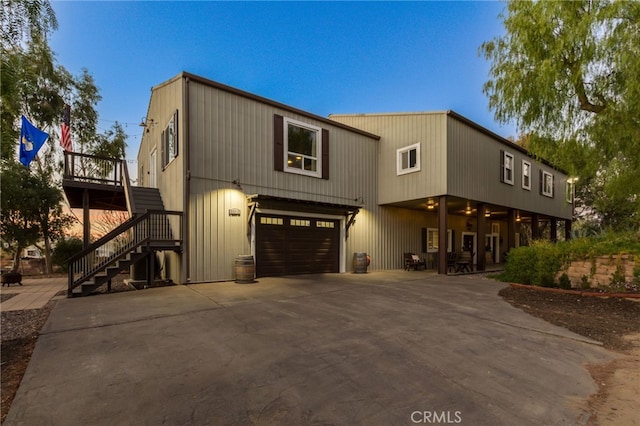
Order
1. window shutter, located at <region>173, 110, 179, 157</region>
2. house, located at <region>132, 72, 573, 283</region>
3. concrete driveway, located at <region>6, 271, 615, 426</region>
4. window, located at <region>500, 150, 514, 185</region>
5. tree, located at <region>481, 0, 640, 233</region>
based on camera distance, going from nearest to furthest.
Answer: concrete driveway, located at <region>6, 271, 615, 426</region>, tree, located at <region>481, 0, 640, 233</region>, house, located at <region>132, 72, 573, 283</region>, window shutter, located at <region>173, 110, 179, 157</region>, window, located at <region>500, 150, 514, 185</region>

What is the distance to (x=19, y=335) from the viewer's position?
4.50 metres

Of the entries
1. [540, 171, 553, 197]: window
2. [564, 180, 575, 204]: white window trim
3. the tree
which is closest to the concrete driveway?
the tree

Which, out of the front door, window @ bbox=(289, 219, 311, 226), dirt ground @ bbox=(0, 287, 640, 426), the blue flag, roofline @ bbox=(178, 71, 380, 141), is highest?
roofline @ bbox=(178, 71, 380, 141)

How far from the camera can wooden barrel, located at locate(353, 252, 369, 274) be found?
11844 mm

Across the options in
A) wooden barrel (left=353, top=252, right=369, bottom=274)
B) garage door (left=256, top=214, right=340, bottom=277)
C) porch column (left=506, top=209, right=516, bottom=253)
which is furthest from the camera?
porch column (left=506, top=209, right=516, bottom=253)

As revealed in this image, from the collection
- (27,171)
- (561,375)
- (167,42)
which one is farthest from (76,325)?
(27,171)

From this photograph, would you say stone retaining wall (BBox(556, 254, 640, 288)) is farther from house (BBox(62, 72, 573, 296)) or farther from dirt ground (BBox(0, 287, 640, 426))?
house (BBox(62, 72, 573, 296))

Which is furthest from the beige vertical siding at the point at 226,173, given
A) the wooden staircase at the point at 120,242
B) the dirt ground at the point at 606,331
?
the dirt ground at the point at 606,331

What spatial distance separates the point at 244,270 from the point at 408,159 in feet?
26.3

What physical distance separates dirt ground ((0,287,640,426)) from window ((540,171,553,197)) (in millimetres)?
11890

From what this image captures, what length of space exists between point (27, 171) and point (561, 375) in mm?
22071

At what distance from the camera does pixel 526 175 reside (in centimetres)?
1586

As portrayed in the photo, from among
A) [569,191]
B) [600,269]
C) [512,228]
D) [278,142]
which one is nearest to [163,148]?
[278,142]

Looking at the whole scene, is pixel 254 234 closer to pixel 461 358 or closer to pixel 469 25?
pixel 461 358
